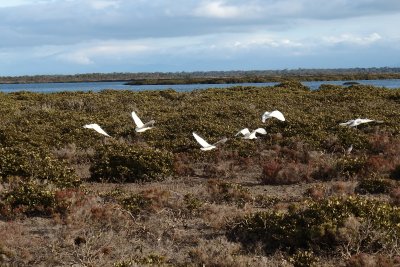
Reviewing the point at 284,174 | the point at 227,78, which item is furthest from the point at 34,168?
the point at 227,78

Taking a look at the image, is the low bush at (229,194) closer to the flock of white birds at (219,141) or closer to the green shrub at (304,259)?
the flock of white birds at (219,141)

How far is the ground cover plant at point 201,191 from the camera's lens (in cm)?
791

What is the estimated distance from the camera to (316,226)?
8.10m

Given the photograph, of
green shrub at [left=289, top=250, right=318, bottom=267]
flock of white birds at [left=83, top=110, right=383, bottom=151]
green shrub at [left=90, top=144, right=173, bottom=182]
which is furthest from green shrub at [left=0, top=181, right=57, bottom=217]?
flock of white birds at [left=83, top=110, right=383, bottom=151]

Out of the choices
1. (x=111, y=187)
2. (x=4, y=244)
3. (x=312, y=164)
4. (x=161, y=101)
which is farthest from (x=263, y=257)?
(x=161, y=101)

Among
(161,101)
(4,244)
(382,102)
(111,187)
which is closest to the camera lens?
(4,244)

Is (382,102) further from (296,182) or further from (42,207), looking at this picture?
(42,207)

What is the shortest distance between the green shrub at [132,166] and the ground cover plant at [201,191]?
0.03m

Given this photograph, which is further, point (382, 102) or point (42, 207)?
point (382, 102)

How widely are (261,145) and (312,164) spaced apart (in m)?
2.37

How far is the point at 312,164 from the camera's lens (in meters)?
14.2

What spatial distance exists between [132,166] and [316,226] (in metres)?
6.37

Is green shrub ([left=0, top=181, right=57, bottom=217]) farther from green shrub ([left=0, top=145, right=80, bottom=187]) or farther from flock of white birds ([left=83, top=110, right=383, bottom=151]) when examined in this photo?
flock of white birds ([left=83, top=110, right=383, bottom=151])

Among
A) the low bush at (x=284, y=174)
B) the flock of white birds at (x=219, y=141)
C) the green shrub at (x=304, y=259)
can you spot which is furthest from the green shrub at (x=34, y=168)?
the green shrub at (x=304, y=259)
